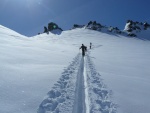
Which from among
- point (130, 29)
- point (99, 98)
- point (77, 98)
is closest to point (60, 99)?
point (77, 98)

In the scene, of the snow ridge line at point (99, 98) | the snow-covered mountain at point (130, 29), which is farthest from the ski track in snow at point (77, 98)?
the snow-covered mountain at point (130, 29)

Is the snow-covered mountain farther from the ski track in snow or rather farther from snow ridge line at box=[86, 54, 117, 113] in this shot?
the ski track in snow

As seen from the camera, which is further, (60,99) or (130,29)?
(130,29)

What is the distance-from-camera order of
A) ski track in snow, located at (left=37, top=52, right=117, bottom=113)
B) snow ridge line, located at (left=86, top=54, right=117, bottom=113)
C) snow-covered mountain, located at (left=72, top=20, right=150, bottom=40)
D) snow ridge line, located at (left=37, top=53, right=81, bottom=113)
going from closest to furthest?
1. snow ridge line, located at (left=37, top=53, right=81, bottom=113)
2. ski track in snow, located at (left=37, top=52, right=117, bottom=113)
3. snow ridge line, located at (left=86, top=54, right=117, bottom=113)
4. snow-covered mountain, located at (left=72, top=20, right=150, bottom=40)

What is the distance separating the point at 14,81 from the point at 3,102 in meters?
2.11

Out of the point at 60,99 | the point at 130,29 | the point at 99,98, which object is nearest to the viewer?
the point at 60,99

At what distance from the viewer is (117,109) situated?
20.5ft

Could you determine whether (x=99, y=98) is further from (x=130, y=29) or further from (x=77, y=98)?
(x=130, y=29)

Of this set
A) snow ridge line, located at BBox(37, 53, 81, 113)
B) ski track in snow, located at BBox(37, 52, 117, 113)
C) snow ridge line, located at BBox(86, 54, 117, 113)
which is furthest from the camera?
snow ridge line, located at BBox(86, 54, 117, 113)

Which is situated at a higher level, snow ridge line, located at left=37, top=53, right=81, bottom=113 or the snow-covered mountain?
the snow-covered mountain

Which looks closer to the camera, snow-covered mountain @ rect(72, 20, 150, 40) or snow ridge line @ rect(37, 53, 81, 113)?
snow ridge line @ rect(37, 53, 81, 113)

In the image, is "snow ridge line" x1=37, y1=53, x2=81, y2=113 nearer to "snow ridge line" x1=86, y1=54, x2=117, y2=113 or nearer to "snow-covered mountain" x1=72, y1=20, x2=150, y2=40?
"snow ridge line" x1=86, y1=54, x2=117, y2=113

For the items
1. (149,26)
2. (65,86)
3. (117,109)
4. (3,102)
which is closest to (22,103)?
(3,102)

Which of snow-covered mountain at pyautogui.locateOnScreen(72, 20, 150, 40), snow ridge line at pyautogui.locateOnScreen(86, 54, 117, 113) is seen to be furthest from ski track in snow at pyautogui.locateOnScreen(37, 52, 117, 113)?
snow-covered mountain at pyautogui.locateOnScreen(72, 20, 150, 40)
